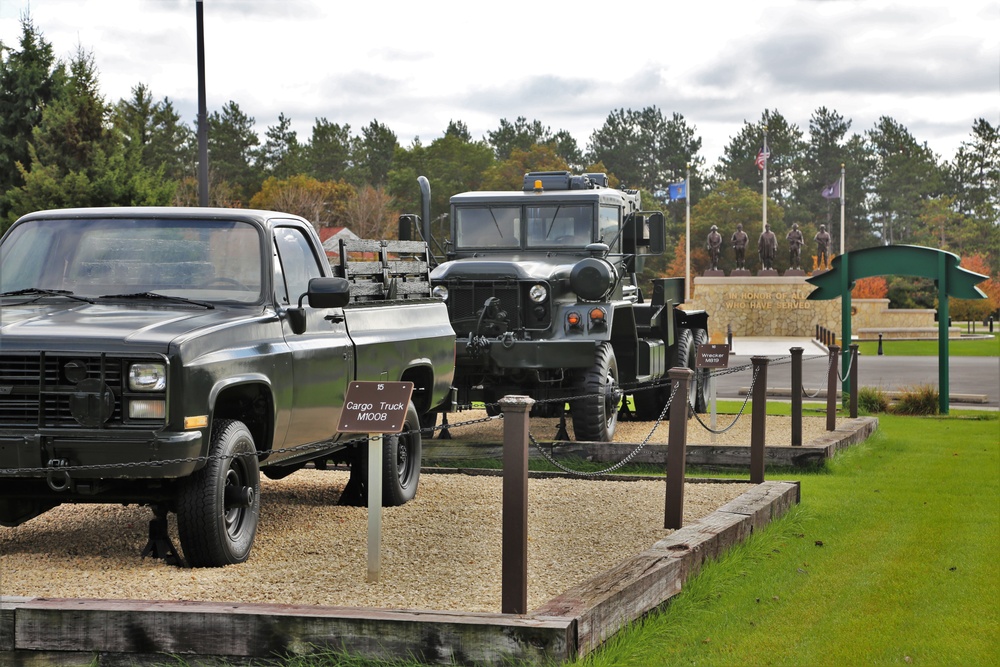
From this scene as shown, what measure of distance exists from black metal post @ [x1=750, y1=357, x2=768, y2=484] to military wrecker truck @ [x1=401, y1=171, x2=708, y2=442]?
6.35 feet

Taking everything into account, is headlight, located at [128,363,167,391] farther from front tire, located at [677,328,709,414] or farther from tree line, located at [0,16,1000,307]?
tree line, located at [0,16,1000,307]

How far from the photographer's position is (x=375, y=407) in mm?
6754

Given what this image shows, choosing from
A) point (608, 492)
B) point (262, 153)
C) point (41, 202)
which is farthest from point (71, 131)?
point (262, 153)

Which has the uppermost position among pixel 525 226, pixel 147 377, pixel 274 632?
pixel 525 226

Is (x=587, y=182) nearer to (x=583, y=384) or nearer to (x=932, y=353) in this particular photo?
(x=583, y=384)

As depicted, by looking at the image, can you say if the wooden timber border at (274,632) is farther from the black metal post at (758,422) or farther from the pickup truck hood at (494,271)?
the pickup truck hood at (494,271)

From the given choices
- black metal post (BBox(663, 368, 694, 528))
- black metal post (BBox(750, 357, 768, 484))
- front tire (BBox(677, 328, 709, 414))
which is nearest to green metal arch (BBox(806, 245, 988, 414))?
front tire (BBox(677, 328, 709, 414))

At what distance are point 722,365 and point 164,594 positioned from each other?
897 cm

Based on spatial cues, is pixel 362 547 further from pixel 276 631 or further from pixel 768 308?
pixel 768 308

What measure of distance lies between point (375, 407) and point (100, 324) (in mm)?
1502

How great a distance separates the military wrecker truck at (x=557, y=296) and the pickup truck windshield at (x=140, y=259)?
5.15 m

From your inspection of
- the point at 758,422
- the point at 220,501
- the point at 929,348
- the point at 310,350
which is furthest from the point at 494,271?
the point at 929,348

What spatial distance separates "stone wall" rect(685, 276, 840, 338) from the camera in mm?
55031

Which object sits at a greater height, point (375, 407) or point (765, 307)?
point (375, 407)
